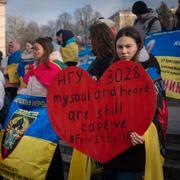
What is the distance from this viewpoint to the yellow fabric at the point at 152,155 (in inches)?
128

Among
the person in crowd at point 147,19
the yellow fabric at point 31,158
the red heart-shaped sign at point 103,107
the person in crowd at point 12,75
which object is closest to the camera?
the red heart-shaped sign at point 103,107

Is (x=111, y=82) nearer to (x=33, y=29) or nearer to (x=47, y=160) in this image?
(x=47, y=160)

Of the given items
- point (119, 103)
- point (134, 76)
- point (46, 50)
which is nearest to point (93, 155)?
point (119, 103)

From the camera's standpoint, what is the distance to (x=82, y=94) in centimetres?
341

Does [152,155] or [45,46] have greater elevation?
[45,46]

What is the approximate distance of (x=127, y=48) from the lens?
3.39 meters

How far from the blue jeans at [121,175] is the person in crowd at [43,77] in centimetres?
113

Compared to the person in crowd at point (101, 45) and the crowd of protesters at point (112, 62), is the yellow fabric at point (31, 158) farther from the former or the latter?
the person in crowd at point (101, 45)

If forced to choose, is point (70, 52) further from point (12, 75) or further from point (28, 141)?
point (28, 141)

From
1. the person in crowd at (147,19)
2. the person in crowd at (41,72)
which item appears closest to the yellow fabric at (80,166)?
the person in crowd at (41,72)

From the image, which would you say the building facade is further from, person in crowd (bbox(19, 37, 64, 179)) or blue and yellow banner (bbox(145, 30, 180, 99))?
person in crowd (bbox(19, 37, 64, 179))

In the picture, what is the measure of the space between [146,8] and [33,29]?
74.7 meters

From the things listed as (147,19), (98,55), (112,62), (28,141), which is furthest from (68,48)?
(112,62)

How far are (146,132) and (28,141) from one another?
144cm
